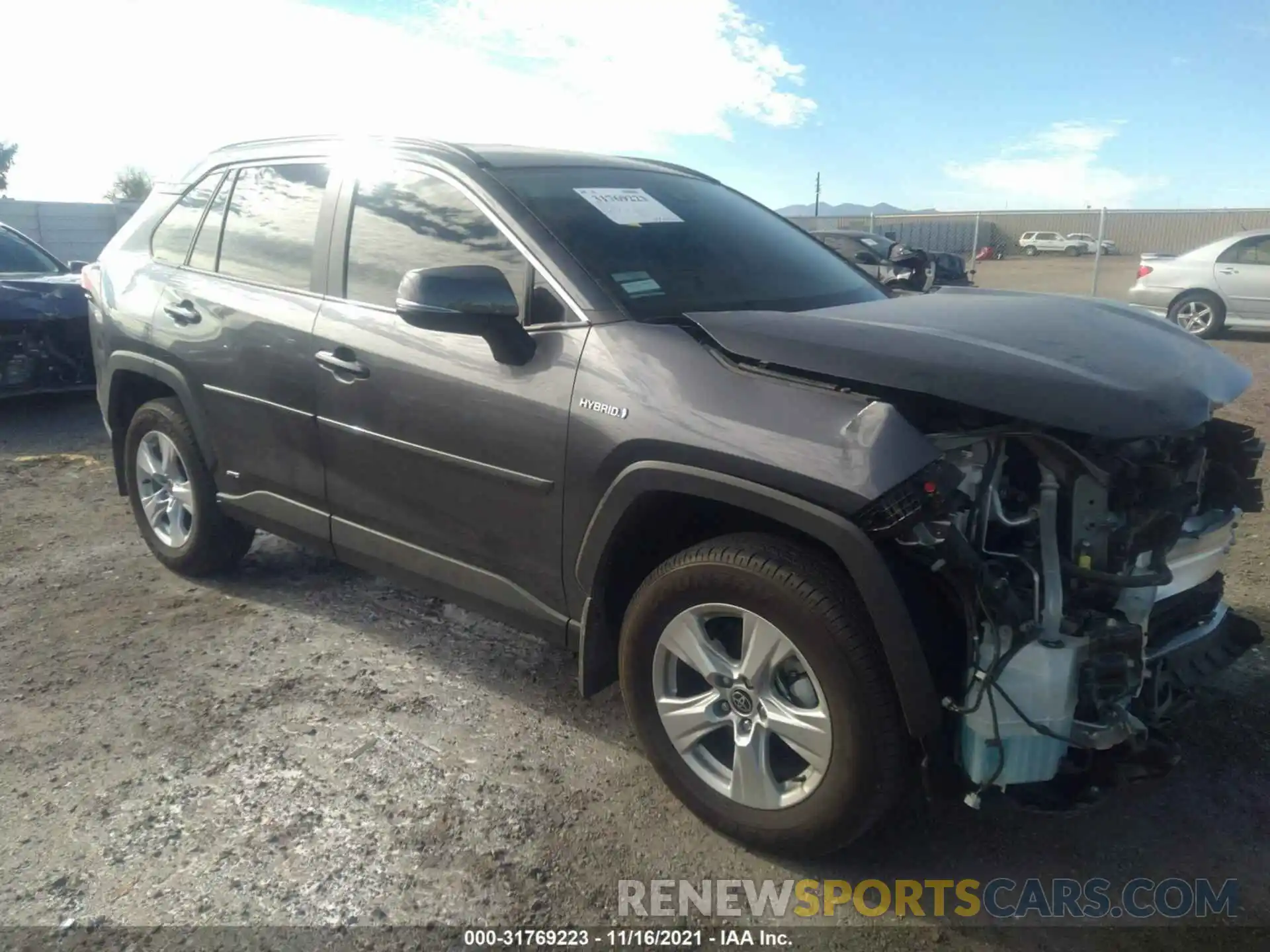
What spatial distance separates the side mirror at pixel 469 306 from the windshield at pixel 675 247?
0.30 meters

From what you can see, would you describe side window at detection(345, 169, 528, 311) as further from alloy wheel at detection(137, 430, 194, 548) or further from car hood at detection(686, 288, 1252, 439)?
alloy wheel at detection(137, 430, 194, 548)

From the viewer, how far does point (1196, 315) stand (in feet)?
41.5

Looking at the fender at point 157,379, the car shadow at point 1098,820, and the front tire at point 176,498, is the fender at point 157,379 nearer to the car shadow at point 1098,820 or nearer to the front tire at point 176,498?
the front tire at point 176,498

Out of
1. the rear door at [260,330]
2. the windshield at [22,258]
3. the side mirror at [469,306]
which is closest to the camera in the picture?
the side mirror at [469,306]

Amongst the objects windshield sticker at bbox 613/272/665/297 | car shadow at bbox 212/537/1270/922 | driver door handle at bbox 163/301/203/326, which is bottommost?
car shadow at bbox 212/537/1270/922

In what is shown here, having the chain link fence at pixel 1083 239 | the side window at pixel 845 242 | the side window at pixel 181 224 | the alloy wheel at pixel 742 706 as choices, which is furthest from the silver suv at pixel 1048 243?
the alloy wheel at pixel 742 706

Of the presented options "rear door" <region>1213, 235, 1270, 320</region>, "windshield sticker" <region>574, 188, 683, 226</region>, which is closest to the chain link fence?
"rear door" <region>1213, 235, 1270, 320</region>

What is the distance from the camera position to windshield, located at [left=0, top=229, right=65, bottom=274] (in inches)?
314

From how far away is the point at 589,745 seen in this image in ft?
10.4

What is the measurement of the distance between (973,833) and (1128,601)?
32.3 inches

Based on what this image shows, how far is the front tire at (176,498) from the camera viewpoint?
423 centimetres

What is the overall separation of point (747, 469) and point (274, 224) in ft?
8.15

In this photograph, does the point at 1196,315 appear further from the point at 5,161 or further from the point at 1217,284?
the point at 5,161

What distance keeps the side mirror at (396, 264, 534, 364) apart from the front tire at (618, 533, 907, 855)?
0.83 metres
